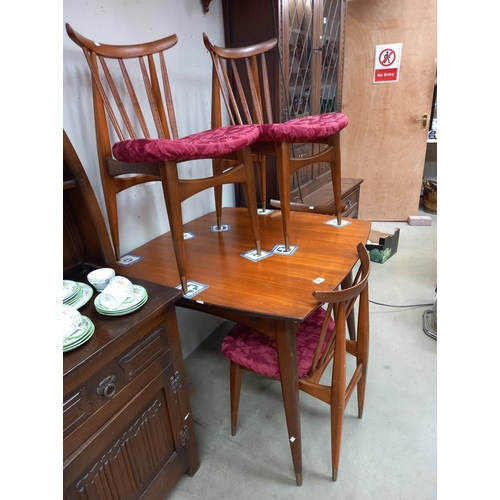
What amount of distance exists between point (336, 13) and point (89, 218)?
2022mm

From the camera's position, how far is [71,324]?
0.74 metres

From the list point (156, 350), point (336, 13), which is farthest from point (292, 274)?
point (336, 13)

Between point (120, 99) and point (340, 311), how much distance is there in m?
1.01

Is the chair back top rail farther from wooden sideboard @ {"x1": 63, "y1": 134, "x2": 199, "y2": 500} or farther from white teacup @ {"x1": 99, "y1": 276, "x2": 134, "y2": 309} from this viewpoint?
white teacup @ {"x1": 99, "y1": 276, "x2": 134, "y2": 309}

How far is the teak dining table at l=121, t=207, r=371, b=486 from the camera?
1.00 metres

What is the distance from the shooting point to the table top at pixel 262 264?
1007mm

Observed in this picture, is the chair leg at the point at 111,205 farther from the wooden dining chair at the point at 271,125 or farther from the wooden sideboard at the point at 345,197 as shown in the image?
the wooden sideboard at the point at 345,197

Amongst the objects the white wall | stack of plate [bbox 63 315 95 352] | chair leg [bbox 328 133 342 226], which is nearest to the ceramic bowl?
stack of plate [bbox 63 315 95 352]

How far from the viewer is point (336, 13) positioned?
213 centimetres

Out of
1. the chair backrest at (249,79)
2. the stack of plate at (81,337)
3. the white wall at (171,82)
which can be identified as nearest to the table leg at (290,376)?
the stack of plate at (81,337)

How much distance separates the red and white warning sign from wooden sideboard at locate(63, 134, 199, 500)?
3037mm
